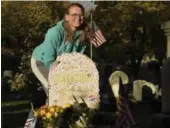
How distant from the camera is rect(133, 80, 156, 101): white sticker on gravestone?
5180 millimetres

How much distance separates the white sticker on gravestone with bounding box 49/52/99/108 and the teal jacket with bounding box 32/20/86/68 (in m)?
0.08

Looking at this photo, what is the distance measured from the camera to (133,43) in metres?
5.25

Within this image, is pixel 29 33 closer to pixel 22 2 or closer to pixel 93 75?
pixel 22 2

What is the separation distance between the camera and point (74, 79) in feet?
16.4

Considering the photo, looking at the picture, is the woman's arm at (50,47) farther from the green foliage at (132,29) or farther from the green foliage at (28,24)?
the green foliage at (132,29)

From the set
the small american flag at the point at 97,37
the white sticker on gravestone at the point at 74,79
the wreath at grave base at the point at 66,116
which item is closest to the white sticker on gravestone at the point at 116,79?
the white sticker on gravestone at the point at 74,79

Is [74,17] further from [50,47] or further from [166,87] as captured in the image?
[166,87]

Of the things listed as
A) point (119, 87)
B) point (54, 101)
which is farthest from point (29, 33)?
point (119, 87)

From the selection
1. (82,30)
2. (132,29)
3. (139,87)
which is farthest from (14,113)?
(132,29)

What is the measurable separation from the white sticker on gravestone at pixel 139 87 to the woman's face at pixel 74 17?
2.91ft

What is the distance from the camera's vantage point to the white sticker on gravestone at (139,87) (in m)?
5.18

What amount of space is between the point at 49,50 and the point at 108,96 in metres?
0.79

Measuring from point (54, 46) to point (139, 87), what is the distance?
1023 mm

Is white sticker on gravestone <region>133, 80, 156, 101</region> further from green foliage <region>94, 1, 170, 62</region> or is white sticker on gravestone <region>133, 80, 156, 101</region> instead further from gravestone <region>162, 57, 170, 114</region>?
green foliage <region>94, 1, 170, 62</region>
